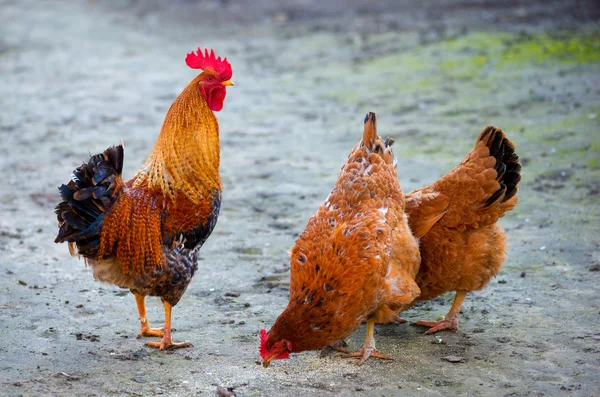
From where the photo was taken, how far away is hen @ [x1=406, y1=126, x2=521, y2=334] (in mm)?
5500

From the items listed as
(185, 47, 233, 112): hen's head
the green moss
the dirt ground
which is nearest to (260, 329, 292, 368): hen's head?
the dirt ground

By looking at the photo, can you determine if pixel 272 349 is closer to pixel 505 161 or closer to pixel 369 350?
pixel 369 350

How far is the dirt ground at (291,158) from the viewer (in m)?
4.98

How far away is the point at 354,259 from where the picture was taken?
15.9 feet

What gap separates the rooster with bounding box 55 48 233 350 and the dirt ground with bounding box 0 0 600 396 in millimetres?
546

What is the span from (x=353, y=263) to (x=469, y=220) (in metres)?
1.20

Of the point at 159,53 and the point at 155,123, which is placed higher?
the point at 159,53

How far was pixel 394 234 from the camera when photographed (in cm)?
518

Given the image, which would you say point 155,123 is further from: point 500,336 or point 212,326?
point 500,336

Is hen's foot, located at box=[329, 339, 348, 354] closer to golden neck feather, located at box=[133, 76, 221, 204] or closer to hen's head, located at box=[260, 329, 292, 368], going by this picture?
hen's head, located at box=[260, 329, 292, 368]

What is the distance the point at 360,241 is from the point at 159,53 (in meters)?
10.5

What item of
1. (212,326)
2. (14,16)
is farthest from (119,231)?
(14,16)

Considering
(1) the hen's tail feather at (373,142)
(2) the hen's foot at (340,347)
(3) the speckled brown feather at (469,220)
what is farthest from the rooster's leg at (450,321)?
(1) the hen's tail feather at (373,142)

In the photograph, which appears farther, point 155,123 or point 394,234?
point 155,123
